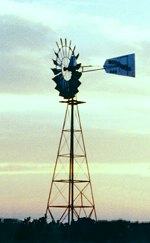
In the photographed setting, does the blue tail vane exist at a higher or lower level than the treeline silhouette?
higher

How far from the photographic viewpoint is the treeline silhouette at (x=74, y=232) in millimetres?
89125

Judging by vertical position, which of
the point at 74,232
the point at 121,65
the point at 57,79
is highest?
the point at 121,65

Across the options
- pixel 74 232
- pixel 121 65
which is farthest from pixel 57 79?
pixel 74 232

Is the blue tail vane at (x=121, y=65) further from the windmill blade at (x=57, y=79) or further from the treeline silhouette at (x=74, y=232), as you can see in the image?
the treeline silhouette at (x=74, y=232)

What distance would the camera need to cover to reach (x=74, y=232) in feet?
301

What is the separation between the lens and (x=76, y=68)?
91.3 meters

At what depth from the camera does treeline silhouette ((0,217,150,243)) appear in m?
89.1

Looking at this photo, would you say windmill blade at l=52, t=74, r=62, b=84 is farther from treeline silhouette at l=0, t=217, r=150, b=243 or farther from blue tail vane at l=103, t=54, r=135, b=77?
treeline silhouette at l=0, t=217, r=150, b=243

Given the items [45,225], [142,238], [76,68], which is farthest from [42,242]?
[76,68]

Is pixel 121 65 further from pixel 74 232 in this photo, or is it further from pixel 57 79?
pixel 74 232

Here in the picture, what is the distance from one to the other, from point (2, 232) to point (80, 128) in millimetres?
13246

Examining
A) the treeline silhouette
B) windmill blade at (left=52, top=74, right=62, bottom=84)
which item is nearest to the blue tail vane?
windmill blade at (left=52, top=74, right=62, bottom=84)

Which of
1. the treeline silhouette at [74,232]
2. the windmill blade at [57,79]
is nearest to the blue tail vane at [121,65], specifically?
the windmill blade at [57,79]

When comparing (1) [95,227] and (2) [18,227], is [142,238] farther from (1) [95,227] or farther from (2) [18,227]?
(2) [18,227]
